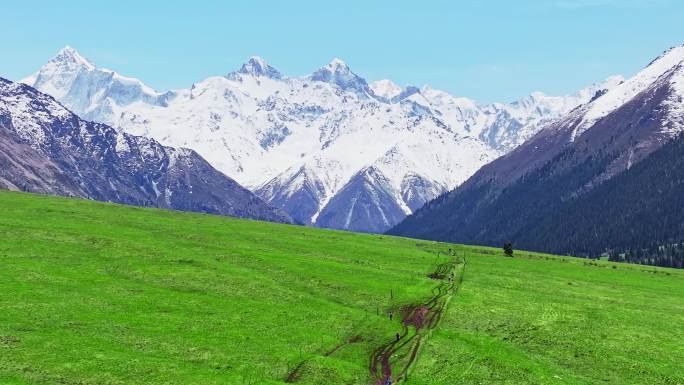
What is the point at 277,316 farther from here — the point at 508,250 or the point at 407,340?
the point at 508,250

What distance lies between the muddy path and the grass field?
2.61ft

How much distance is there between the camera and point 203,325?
70.6 metres

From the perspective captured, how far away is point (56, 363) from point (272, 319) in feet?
85.9

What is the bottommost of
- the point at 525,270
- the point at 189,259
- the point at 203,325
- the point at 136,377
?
the point at 136,377

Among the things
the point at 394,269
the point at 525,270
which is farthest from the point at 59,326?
the point at 525,270

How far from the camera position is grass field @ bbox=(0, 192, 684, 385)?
A: 61125mm

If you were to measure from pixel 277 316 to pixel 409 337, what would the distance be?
16274 millimetres

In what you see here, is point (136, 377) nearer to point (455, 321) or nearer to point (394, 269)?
point (455, 321)

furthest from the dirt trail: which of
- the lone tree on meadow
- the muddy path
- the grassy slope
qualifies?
the lone tree on meadow

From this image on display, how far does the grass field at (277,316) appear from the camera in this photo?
6112 centimetres

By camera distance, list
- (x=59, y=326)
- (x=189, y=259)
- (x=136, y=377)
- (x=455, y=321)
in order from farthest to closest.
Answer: (x=189, y=259) → (x=455, y=321) → (x=59, y=326) → (x=136, y=377)

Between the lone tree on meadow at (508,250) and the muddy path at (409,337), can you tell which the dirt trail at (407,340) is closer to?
the muddy path at (409,337)

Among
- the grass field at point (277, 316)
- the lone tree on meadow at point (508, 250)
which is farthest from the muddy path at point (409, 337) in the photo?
the lone tree on meadow at point (508, 250)

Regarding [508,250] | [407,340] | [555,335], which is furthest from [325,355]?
[508,250]
